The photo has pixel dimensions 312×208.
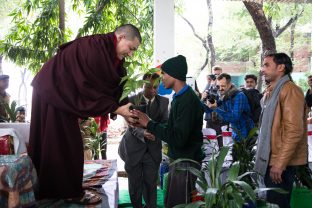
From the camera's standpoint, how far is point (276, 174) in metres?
2.83

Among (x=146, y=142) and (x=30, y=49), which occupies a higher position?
(x=30, y=49)

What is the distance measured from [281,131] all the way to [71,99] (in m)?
1.58

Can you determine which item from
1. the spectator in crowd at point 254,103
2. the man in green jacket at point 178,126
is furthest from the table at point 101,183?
the spectator in crowd at point 254,103

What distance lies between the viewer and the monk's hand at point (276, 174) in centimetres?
282

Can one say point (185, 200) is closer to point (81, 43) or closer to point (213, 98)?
point (81, 43)

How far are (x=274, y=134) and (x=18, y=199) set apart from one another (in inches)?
73.3

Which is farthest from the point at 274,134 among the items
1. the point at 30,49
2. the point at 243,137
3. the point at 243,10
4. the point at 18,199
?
the point at 243,10

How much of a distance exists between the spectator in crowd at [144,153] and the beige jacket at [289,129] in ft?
4.47

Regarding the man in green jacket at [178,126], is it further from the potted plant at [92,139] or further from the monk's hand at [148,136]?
the potted plant at [92,139]

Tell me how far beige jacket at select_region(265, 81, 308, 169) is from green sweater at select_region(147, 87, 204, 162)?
0.57m

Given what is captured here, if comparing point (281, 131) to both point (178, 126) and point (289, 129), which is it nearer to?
point (289, 129)

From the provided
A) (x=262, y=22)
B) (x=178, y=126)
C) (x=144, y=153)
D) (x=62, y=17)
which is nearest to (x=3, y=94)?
(x=62, y=17)

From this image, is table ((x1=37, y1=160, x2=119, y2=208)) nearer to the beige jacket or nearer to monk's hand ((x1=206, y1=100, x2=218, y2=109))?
the beige jacket

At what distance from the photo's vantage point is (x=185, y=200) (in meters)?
2.79
